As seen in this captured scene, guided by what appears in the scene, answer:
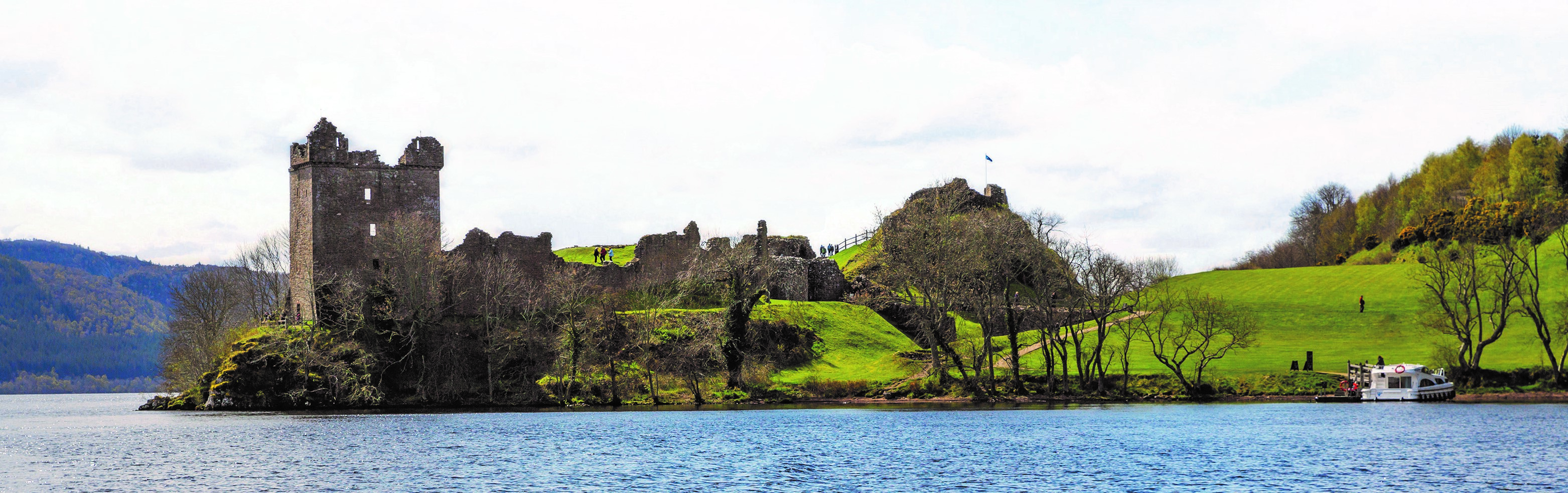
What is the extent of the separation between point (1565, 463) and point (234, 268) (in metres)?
82.7

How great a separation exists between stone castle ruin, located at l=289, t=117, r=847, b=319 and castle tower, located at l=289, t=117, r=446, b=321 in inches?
1.6

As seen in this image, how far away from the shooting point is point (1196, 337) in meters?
70.3

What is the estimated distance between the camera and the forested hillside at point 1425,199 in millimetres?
97000

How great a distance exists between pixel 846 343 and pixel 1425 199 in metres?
66.2

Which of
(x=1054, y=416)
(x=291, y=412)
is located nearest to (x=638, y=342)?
(x=291, y=412)

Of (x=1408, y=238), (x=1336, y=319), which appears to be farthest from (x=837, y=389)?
(x=1408, y=238)

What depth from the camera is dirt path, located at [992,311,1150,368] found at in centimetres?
6556

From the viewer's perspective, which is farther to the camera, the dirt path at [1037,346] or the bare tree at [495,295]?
the bare tree at [495,295]

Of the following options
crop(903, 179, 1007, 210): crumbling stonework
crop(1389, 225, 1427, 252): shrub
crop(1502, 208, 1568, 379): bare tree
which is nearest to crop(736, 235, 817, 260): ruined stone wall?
crop(903, 179, 1007, 210): crumbling stonework

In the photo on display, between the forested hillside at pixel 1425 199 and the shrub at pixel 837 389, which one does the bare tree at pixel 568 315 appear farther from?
Answer: the forested hillside at pixel 1425 199

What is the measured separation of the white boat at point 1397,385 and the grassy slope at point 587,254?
46.4 m

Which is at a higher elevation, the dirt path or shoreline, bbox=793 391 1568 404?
the dirt path

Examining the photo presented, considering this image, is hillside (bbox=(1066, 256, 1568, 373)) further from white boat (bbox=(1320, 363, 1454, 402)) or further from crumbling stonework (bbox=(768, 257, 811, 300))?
crumbling stonework (bbox=(768, 257, 811, 300))

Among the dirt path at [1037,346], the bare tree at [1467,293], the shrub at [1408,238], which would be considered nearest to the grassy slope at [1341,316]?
the bare tree at [1467,293]
